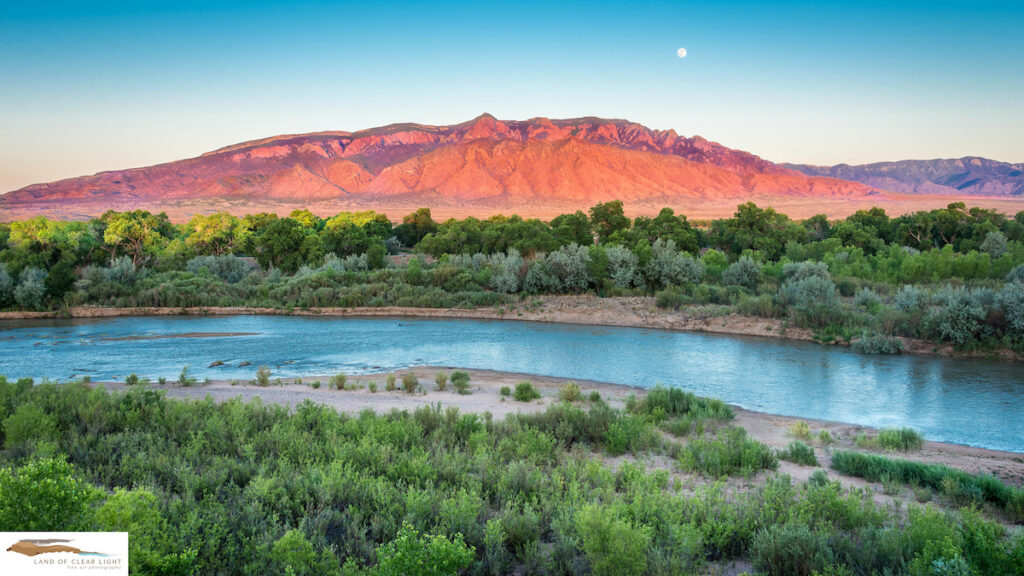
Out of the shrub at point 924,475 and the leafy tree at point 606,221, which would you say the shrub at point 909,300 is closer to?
the shrub at point 924,475

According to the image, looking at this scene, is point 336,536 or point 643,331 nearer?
point 336,536

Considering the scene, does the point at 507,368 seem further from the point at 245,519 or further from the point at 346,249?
the point at 346,249

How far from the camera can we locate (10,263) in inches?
1211

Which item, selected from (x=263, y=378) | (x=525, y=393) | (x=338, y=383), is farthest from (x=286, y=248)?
(x=525, y=393)

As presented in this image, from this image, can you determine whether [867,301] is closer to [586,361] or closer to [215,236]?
[586,361]

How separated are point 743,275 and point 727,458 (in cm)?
2417

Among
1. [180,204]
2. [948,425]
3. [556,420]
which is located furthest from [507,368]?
[180,204]

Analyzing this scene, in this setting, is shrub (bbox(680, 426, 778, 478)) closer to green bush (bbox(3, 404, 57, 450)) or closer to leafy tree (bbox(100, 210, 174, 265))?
green bush (bbox(3, 404, 57, 450))

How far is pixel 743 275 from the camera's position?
30.7m

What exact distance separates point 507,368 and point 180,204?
18319 centimetres

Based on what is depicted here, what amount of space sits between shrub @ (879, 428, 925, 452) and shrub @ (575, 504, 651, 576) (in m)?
7.29

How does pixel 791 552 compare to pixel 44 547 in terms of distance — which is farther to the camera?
pixel 791 552

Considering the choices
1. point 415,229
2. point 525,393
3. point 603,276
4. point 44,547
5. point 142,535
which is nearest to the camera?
point 44,547

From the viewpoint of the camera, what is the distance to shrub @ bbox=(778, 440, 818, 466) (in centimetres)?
895
